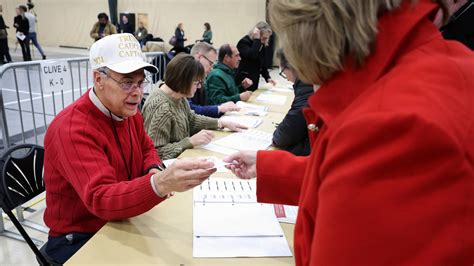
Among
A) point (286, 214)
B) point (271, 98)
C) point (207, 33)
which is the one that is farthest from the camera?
point (207, 33)

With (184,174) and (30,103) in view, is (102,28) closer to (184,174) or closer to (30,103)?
(30,103)

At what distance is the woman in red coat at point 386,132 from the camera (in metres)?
0.47

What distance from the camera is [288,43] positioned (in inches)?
24.0

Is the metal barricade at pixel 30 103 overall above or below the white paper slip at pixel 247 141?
below

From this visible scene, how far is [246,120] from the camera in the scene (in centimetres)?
285

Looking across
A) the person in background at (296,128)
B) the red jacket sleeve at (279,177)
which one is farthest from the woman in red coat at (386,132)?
the person in background at (296,128)

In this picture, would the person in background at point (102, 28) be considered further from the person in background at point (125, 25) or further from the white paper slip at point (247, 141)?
the white paper slip at point (247, 141)

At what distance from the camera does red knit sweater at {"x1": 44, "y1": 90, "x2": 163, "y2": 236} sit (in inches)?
45.8

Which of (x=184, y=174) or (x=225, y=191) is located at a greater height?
(x=184, y=174)

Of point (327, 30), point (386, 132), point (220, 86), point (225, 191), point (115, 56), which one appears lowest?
point (220, 86)

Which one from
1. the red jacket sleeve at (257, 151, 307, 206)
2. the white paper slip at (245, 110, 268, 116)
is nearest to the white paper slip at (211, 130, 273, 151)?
the white paper slip at (245, 110, 268, 116)

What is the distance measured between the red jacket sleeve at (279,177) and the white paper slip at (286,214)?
0.77 ft

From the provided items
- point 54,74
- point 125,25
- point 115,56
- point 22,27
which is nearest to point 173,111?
point 115,56

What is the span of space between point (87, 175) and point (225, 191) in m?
0.57
